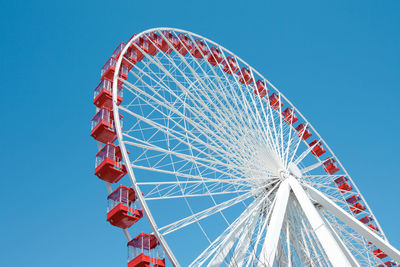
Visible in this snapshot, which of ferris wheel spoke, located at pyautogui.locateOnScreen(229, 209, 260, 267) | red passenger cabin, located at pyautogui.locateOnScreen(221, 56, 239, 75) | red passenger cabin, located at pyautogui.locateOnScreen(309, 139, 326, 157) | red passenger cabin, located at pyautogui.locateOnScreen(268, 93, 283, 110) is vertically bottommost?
ferris wheel spoke, located at pyautogui.locateOnScreen(229, 209, 260, 267)

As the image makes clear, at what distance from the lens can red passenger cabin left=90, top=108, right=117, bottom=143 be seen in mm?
12531

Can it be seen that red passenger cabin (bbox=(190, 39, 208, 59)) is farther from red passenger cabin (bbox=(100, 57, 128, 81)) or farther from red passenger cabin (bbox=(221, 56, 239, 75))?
red passenger cabin (bbox=(100, 57, 128, 81))

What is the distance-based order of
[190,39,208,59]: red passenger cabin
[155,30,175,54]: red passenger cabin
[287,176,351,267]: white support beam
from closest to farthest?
[287,176,351,267]: white support beam
[155,30,175,54]: red passenger cabin
[190,39,208,59]: red passenger cabin

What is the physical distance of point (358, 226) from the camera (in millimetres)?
13070

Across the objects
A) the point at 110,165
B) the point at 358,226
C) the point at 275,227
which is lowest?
the point at 358,226

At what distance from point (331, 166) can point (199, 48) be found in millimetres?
8905

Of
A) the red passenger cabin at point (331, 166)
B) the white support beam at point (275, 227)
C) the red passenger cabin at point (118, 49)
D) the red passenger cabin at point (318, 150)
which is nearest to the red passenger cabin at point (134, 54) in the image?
the red passenger cabin at point (118, 49)

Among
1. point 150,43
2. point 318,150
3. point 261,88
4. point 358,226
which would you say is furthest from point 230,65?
point 358,226

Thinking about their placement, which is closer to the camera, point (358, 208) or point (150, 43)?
point (150, 43)

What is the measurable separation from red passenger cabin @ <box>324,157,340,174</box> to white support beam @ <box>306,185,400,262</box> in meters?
6.45

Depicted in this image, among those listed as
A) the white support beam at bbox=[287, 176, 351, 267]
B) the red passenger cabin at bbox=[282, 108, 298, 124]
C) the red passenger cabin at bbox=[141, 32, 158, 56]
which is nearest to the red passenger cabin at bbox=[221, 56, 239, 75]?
the red passenger cabin at bbox=[282, 108, 298, 124]

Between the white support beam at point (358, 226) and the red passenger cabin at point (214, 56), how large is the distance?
24.0ft

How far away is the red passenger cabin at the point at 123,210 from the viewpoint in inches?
444

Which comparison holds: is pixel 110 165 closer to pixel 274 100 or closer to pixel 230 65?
pixel 230 65
